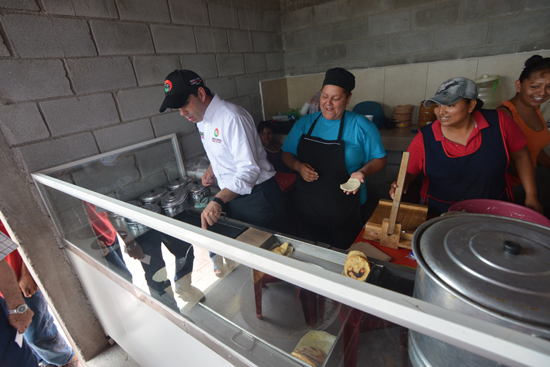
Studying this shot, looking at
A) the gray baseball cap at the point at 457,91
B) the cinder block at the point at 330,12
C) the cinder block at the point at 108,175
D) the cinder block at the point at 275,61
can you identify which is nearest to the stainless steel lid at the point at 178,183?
the cinder block at the point at 108,175

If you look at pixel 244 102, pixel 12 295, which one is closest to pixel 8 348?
pixel 12 295

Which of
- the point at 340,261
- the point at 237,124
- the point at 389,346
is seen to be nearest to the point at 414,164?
the point at 340,261

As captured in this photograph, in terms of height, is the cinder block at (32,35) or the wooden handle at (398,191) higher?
the cinder block at (32,35)

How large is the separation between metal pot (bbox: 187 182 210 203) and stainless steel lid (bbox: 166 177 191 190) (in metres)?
0.10

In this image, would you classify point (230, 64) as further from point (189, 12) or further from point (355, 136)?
point (355, 136)

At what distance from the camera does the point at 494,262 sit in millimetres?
520

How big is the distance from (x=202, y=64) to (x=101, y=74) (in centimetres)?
103

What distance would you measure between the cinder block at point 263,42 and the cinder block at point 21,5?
234cm

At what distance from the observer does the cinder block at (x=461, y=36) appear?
9.70ft

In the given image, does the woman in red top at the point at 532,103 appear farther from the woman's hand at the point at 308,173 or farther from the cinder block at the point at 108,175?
the cinder block at the point at 108,175

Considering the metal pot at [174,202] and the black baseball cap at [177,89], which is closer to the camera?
the black baseball cap at [177,89]

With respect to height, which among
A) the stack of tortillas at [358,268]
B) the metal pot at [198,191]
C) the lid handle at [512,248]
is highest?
the lid handle at [512,248]

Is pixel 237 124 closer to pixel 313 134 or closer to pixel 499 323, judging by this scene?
pixel 313 134

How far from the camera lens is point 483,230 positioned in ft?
2.07
